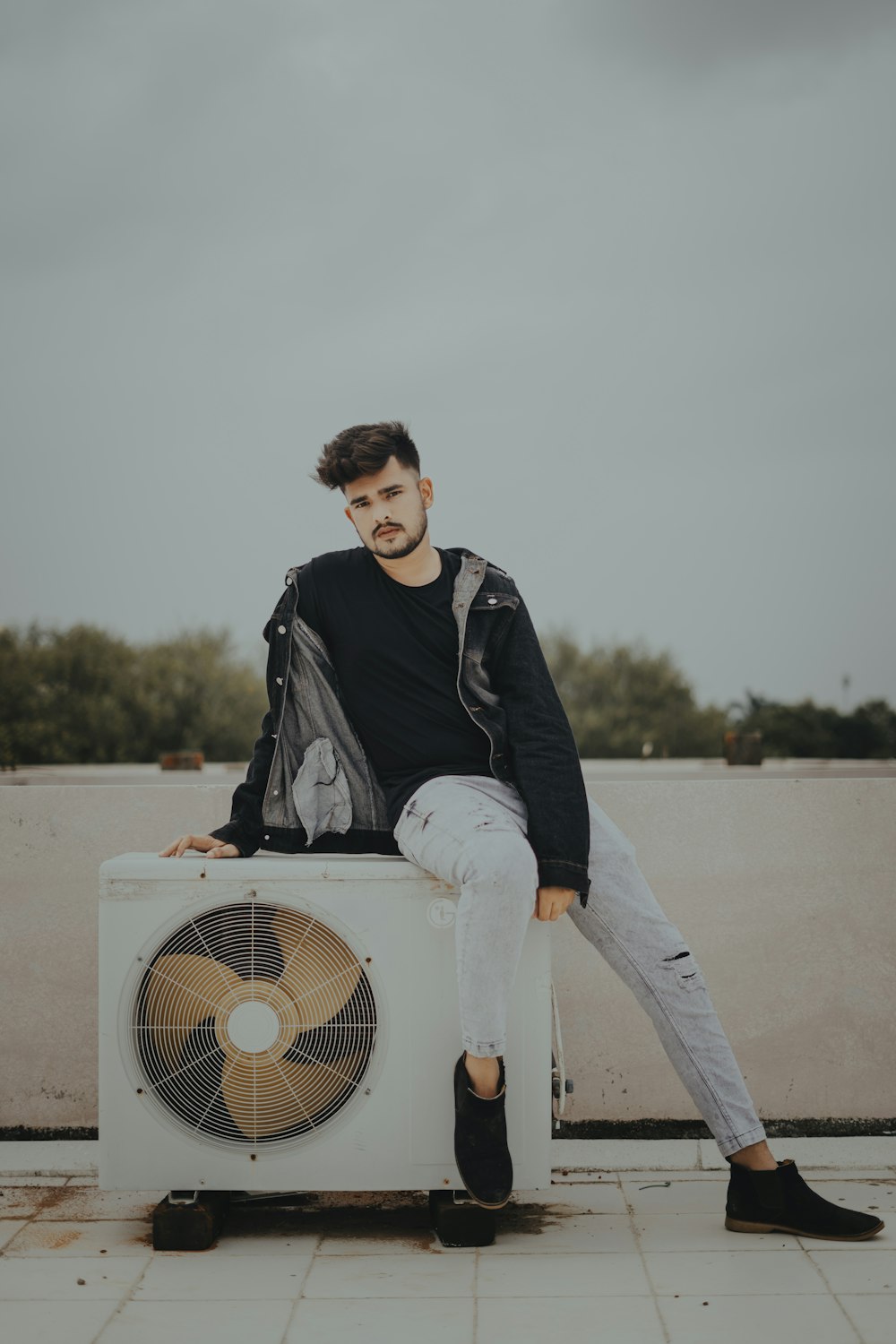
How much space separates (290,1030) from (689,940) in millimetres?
1270

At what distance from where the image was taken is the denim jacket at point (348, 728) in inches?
110

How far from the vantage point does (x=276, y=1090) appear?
107 inches

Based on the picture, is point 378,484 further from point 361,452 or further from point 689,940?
point 689,940

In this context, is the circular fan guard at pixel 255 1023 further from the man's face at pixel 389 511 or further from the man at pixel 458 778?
the man's face at pixel 389 511

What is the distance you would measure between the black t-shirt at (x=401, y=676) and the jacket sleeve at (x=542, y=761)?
0.34ft

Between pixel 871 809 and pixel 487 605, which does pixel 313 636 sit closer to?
pixel 487 605

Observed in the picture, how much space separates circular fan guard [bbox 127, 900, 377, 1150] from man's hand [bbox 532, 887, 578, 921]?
401 mm

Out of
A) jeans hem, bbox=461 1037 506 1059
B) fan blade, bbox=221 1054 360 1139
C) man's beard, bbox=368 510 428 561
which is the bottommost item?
fan blade, bbox=221 1054 360 1139

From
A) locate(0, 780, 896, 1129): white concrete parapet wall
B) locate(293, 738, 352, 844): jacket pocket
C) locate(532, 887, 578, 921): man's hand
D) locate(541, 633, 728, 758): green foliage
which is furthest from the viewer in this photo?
locate(541, 633, 728, 758): green foliage

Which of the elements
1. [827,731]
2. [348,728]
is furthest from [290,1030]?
[827,731]

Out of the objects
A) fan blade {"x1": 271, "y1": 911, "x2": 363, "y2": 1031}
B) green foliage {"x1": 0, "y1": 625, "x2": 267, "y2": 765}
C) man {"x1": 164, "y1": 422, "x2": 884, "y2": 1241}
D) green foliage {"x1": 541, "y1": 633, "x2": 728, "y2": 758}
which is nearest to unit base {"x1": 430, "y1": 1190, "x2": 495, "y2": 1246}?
man {"x1": 164, "y1": 422, "x2": 884, "y2": 1241}

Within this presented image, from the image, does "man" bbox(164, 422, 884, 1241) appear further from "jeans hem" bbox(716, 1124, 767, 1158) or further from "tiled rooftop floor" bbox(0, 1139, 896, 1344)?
"tiled rooftop floor" bbox(0, 1139, 896, 1344)

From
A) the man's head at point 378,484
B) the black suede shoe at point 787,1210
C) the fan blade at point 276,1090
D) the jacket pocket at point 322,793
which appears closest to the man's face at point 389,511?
the man's head at point 378,484

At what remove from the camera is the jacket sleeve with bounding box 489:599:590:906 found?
8.64ft
